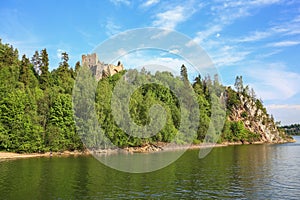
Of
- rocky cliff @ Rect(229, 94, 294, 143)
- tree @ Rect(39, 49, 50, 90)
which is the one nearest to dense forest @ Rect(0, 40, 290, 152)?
tree @ Rect(39, 49, 50, 90)

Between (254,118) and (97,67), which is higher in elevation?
(97,67)

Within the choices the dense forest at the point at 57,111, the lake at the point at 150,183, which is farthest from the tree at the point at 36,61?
the lake at the point at 150,183

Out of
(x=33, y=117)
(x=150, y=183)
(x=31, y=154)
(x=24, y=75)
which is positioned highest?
(x=24, y=75)

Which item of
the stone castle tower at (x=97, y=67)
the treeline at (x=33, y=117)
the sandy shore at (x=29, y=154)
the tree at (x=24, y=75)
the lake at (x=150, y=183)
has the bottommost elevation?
the lake at (x=150, y=183)

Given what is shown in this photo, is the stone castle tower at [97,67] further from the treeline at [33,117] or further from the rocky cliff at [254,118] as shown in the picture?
the rocky cliff at [254,118]

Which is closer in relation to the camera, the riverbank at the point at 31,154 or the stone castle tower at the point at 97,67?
the riverbank at the point at 31,154

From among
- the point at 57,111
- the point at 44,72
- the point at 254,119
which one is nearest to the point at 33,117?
the point at 57,111

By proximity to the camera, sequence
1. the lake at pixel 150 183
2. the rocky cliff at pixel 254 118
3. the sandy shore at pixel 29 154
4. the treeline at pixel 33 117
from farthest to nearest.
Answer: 1. the rocky cliff at pixel 254 118
2. the treeline at pixel 33 117
3. the sandy shore at pixel 29 154
4. the lake at pixel 150 183

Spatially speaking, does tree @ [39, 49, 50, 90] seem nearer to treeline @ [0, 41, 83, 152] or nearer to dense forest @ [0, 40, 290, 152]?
dense forest @ [0, 40, 290, 152]

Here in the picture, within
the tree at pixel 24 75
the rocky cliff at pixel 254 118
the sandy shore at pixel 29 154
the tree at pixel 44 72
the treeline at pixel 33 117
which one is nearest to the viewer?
the sandy shore at pixel 29 154

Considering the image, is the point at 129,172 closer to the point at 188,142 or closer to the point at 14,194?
the point at 14,194

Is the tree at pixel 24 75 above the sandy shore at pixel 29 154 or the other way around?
above

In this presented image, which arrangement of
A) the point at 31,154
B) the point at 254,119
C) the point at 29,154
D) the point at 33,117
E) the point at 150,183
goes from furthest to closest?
the point at 254,119
the point at 33,117
the point at 31,154
the point at 29,154
the point at 150,183

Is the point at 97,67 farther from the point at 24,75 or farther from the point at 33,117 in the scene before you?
the point at 33,117
